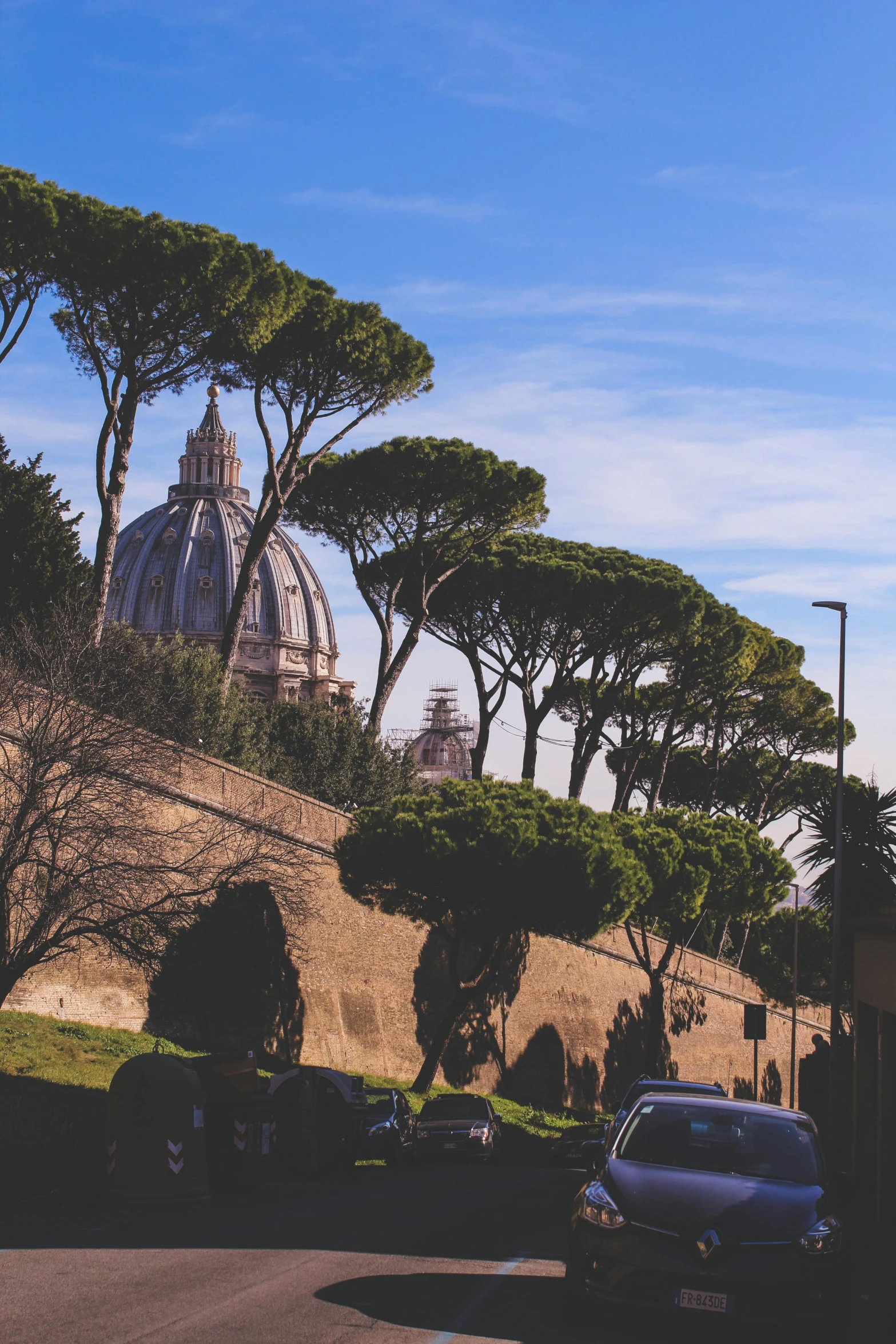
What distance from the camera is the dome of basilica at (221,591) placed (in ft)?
355

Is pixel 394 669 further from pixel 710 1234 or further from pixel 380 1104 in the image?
pixel 710 1234

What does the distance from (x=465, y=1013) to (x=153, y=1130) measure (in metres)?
21.5

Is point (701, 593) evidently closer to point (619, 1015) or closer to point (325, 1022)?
point (619, 1015)

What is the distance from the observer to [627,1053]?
137ft

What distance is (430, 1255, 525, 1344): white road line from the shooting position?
639cm

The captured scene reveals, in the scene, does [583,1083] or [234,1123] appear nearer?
[234,1123]

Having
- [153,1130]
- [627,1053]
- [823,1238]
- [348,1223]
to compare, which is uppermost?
[823,1238]

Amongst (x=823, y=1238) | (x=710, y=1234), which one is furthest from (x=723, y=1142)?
(x=710, y=1234)

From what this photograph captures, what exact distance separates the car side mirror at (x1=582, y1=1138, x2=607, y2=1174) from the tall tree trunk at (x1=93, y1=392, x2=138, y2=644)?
2120 centimetres

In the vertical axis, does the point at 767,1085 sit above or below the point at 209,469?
below

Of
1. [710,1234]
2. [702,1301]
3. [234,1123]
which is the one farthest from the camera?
[234,1123]

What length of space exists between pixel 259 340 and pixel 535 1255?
23.4 m

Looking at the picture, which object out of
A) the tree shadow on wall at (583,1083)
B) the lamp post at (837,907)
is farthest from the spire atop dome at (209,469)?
the lamp post at (837,907)

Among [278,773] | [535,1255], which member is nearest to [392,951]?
[278,773]
